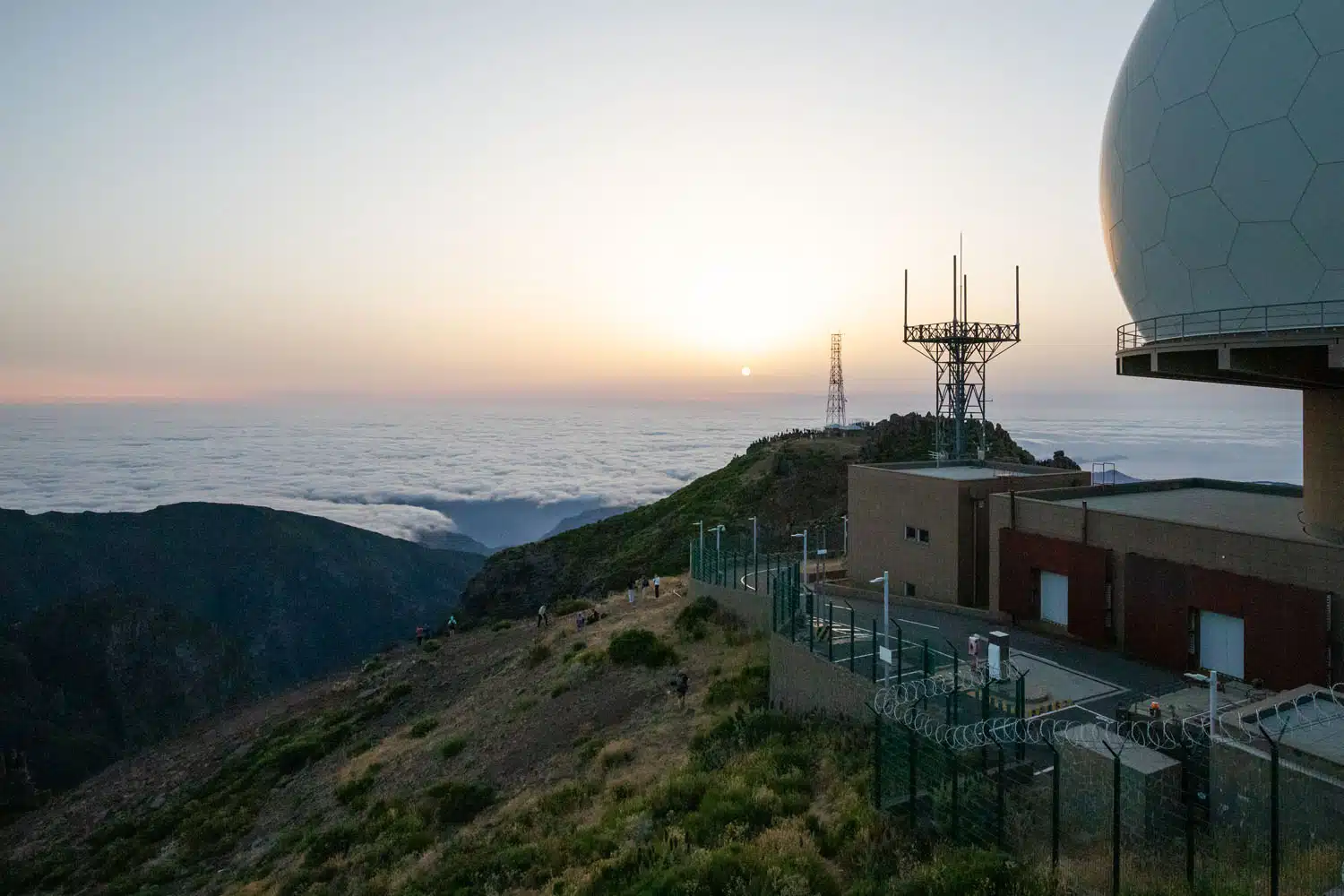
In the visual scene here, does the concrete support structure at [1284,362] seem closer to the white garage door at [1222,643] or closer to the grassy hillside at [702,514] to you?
the white garage door at [1222,643]

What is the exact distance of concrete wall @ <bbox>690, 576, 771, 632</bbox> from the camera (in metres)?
21.0

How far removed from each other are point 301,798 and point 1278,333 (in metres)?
24.6

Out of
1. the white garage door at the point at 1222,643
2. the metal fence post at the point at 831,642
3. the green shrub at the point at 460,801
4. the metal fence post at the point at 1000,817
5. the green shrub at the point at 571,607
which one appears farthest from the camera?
the green shrub at the point at 571,607

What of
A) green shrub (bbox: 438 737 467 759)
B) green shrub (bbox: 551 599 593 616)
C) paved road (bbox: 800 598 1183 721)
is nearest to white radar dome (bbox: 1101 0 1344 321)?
paved road (bbox: 800 598 1183 721)

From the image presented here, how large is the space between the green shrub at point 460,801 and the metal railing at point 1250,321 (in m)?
16.0

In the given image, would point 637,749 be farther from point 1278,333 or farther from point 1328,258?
point 1328,258

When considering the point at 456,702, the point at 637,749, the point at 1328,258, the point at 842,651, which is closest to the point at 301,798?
Answer: the point at 456,702

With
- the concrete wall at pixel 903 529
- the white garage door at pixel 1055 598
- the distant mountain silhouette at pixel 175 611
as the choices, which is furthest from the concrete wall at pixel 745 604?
the distant mountain silhouette at pixel 175 611

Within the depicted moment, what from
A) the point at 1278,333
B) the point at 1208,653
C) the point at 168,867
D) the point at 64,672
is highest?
the point at 1278,333

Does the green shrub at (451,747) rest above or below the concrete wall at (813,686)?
below

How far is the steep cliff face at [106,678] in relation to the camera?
67.2 metres

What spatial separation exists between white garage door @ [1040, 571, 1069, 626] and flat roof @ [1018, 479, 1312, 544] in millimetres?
1818

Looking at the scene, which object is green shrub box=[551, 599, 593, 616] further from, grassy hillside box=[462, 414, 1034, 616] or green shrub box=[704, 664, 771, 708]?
green shrub box=[704, 664, 771, 708]

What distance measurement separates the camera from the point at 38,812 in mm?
32875
